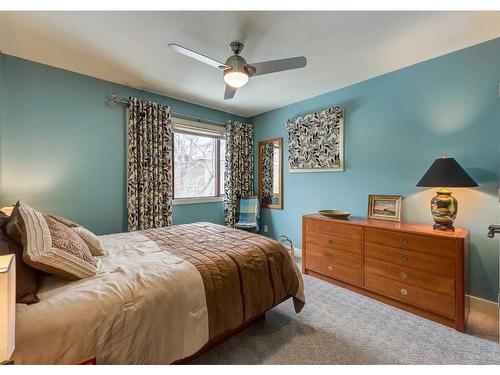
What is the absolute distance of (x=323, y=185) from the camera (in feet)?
10.9

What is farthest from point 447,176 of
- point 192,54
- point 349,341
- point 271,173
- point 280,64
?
point 271,173

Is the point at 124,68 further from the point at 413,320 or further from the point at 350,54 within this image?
the point at 413,320

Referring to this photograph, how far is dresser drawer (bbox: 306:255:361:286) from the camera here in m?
2.44

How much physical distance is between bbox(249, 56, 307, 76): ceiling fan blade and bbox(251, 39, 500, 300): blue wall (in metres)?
1.39

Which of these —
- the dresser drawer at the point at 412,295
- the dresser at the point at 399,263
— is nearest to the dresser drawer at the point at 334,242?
the dresser at the point at 399,263

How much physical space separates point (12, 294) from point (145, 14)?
76.6 inches

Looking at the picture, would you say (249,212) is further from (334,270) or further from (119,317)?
(119,317)

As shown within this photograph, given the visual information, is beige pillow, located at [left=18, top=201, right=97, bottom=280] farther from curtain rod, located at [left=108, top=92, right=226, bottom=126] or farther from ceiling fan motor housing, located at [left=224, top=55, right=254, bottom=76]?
curtain rod, located at [left=108, top=92, right=226, bottom=126]

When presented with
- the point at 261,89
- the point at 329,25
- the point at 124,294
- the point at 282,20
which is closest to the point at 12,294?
the point at 124,294

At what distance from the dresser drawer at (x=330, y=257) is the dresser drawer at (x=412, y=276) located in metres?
0.13

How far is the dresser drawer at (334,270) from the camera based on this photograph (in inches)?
96.2

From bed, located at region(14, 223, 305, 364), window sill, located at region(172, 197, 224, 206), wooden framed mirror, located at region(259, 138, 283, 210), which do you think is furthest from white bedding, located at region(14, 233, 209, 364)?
wooden framed mirror, located at region(259, 138, 283, 210)

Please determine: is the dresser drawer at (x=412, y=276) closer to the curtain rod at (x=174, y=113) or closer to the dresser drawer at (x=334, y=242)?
the dresser drawer at (x=334, y=242)

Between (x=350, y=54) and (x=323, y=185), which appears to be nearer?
(x=350, y=54)
